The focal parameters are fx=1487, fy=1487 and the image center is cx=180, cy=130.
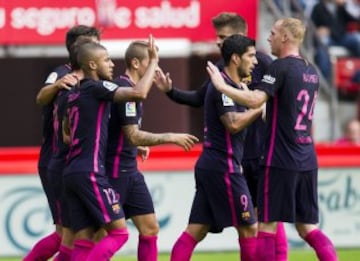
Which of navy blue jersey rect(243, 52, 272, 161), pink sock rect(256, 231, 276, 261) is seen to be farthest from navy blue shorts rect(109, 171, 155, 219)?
navy blue jersey rect(243, 52, 272, 161)

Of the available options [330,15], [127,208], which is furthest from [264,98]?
[330,15]

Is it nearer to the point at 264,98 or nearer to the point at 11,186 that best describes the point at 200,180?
the point at 264,98

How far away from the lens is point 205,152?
1106cm

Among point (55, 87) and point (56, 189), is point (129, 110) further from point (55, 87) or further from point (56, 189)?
point (56, 189)

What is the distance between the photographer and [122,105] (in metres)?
10.7

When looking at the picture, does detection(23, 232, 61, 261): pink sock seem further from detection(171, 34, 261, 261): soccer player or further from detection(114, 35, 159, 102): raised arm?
detection(114, 35, 159, 102): raised arm

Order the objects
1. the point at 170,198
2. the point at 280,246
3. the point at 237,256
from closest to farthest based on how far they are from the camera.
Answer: the point at 280,246 < the point at 237,256 < the point at 170,198

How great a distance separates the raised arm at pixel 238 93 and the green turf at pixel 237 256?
288 centimetres

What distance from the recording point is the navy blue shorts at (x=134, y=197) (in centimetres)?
1100

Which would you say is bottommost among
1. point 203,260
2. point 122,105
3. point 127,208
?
point 203,260

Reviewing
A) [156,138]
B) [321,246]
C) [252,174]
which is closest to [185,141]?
[156,138]

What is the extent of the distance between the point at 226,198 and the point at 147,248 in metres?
0.71

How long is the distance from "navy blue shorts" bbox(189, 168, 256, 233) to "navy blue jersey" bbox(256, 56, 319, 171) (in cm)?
28

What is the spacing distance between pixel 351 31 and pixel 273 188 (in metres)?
9.16
